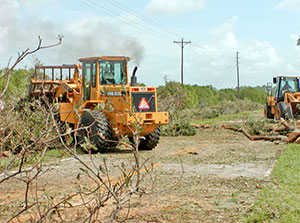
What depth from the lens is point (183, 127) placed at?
22.8 meters

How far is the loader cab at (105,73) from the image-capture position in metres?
15.5

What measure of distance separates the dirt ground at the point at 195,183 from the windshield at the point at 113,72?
2184 millimetres

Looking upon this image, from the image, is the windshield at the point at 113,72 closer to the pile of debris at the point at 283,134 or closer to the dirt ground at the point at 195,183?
the dirt ground at the point at 195,183

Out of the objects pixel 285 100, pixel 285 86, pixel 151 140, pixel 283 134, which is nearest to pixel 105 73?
pixel 151 140

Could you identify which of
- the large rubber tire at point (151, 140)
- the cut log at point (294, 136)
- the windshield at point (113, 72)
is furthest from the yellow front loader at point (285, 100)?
the windshield at point (113, 72)

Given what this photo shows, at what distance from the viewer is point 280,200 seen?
743 centimetres

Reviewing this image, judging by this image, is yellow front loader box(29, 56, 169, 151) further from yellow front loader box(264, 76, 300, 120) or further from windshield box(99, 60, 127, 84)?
yellow front loader box(264, 76, 300, 120)

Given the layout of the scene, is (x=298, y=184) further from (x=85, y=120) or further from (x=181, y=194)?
(x=85, y=120)

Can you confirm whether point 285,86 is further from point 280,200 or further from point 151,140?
point 280,200

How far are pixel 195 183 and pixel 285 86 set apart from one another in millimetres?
20031

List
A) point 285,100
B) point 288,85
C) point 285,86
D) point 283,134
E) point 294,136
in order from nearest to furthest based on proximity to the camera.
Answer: point 294,136 < point 283,134 < point 285,100 < point 285,86 < point 288,85

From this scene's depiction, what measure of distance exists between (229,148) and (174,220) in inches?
409

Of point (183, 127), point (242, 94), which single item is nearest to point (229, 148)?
point (183, 127)

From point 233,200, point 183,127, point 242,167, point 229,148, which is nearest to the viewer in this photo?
point 233,200
